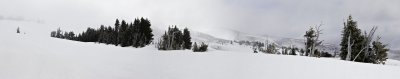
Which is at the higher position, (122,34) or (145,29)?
(145,29)

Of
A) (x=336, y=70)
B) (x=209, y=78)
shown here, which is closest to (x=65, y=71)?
(x=209, y=78)

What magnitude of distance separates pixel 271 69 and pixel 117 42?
93.4 metres

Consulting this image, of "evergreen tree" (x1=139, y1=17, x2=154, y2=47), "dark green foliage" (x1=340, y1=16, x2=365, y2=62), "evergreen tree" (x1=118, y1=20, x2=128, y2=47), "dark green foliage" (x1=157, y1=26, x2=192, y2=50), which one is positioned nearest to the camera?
"dark green foliage" (x1=340, y1=16, x2=365, y2=62)

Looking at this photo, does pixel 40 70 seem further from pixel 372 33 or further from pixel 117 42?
pixel 117 42

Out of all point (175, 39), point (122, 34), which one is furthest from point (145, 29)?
point (175, 39)

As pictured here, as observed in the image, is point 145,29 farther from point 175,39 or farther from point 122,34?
point 175,39

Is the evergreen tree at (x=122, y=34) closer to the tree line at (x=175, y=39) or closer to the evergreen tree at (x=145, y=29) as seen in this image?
the evergreen tree at (x=145, y=29)

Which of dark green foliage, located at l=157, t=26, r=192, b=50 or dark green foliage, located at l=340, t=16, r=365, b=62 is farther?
dark green foliage, located at l=157, t=26, r=192, b=50

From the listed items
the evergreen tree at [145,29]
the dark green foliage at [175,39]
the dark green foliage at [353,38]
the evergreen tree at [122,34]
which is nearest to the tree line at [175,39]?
the dark green foliage at [175,39]

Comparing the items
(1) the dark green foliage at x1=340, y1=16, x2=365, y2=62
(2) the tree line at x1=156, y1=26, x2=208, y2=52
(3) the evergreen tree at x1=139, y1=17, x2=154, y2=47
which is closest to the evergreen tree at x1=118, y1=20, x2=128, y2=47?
(3) the evergreen tree at x1=139, y1=17, x2=154, y2=47

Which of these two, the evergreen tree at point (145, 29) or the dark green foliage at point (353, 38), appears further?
the evergreen tree at point (145, 29)

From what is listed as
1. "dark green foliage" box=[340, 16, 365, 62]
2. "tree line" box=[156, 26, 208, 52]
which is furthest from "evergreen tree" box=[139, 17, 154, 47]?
"dark green foliage" box=[340, 16, 365, 62]

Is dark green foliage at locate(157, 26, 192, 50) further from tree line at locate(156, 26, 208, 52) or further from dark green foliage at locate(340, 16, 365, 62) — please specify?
Answer: dark green foliage at locate(340, 16, 365, 62)

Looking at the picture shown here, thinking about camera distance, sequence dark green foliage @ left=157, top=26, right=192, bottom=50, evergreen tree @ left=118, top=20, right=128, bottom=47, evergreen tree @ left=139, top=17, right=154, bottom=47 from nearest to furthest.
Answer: evergreen tree @ left=118, top=20, right=128, bottom=47
evergreen tree @ left=139, top=17, right=154, bottom=47
dark green foliage @ left=157, top=26, right=192, bottom=50
